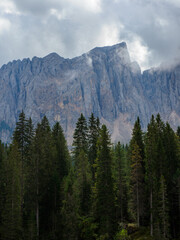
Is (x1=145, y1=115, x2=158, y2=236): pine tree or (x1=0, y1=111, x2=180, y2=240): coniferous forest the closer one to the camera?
(x1=0, y1=111, x2=180, y2=240): coniferous forest

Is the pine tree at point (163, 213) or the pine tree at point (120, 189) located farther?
the pine tree at point (120, 189)

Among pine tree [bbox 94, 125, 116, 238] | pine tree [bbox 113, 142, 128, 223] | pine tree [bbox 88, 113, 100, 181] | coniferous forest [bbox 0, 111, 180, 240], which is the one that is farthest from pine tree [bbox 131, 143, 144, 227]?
pine tree [bbox 88, 113, 100, 181]

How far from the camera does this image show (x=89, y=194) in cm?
3875

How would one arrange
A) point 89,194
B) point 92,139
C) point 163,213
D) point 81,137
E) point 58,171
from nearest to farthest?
point 163,213 < point 89,194 < point 58,171 < point 92,139 < point 81,137

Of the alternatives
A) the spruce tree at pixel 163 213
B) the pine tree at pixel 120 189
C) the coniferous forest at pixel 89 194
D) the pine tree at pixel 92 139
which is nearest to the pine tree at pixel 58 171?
the coniferous forest at pixel 89 194

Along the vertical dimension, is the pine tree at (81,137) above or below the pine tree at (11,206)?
above

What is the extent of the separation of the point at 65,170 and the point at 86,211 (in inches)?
377

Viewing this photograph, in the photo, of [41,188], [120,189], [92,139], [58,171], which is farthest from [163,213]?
[58,171]

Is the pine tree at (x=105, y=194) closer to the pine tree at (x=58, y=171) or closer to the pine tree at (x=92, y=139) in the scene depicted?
the pine tree at (x=58, y=171)

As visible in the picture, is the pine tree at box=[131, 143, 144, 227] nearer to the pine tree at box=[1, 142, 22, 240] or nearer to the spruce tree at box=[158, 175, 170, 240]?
the spruce tree at box=[158, 175, 170, 240]

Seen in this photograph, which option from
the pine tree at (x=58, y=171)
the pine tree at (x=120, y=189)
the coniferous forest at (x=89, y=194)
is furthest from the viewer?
the pine tree at (x=120, y=189)

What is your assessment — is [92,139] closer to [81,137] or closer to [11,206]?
[81,137]

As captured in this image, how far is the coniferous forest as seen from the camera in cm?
3356

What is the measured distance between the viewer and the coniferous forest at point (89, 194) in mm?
33562
